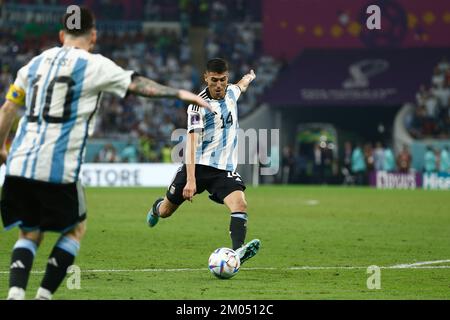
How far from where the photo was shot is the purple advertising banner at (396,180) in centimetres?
3781

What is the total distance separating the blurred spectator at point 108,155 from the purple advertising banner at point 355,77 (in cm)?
674

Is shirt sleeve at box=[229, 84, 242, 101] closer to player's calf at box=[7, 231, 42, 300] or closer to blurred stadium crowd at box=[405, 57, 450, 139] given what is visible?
player's calf at box=[7, 231, 42, 300]

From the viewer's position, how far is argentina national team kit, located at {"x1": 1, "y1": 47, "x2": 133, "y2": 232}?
7.32 m

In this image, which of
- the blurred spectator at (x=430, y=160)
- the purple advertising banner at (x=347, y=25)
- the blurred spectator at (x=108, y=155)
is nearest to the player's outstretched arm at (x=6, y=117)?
the blurred spectator at (x=108, y=155)

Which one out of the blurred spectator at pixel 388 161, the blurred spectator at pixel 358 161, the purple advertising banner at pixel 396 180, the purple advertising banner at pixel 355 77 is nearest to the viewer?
the purple advertising banner at pixel 396 180

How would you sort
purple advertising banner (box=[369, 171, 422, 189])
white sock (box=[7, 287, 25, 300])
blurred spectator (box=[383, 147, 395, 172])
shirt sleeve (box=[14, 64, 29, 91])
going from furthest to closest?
blurred spectator (box=[383, 147, 395, 172]) < purple advertising banner (box=[369, 171, 422, 189]) < shirt sleeve (box=[14, 64, 29, 91]) < white sock (box=[7, 287, 25, 300])

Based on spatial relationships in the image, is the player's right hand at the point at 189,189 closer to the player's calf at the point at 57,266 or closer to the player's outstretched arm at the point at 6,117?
the player's calf at the point at 57,266

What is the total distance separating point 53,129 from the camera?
7.33 metres

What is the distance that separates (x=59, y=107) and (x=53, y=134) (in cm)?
20

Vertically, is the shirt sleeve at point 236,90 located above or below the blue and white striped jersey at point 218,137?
above

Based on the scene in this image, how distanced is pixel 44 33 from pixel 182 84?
21.2ft

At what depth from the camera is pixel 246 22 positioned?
4412cm

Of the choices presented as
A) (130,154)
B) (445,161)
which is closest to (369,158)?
(445,161)

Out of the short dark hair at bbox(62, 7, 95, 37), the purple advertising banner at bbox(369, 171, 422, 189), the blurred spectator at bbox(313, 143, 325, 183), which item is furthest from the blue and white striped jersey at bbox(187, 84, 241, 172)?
the blurred spectator at bbox(313, 143, 325, 183)
